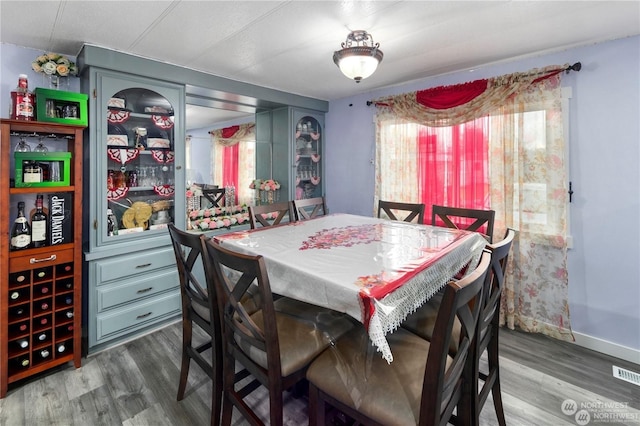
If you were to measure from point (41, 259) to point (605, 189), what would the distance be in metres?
3.94

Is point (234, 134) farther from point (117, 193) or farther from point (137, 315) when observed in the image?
point (137, 315)

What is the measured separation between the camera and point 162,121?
2.73 meters

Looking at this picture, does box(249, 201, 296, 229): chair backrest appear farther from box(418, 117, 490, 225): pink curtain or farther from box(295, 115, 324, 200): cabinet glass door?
box(418, 117, 490, 225): pink curtain

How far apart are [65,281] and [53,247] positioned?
11.0 inches

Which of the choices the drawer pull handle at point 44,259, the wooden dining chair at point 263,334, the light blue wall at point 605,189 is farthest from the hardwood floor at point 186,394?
the drawer pull handle at point 44,259

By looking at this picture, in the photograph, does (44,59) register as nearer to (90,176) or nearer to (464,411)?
(90,176)

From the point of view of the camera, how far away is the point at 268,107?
12.6 feet

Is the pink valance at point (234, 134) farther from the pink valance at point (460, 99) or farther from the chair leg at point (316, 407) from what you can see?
the chair leg at point (316, 407)

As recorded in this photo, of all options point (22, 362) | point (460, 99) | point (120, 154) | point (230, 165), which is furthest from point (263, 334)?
point (460, 99)

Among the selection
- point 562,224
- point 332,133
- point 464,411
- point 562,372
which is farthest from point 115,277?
point 562,224

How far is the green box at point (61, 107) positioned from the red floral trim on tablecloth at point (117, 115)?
0.72ft

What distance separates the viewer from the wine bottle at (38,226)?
6.61 feet

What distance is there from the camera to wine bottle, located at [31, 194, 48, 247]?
2016mm

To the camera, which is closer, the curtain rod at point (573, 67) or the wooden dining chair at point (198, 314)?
the wooden dining chair at point (198, 314)
